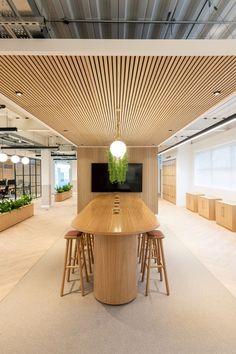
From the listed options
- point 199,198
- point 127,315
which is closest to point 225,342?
point 127,315

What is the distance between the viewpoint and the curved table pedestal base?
2602 mm

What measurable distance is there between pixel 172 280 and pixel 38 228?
444 centimetres

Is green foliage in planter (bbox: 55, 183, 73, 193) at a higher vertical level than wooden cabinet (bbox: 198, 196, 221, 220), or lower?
higher

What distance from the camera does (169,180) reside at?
40.1 ft

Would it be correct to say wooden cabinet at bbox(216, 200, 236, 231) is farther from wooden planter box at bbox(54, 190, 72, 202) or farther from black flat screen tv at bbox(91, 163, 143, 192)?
wooden planter box at bbox(54, 190, 72, 202)

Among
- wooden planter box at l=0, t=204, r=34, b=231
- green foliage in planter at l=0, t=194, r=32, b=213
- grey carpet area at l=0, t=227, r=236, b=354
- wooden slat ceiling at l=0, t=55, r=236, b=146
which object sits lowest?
grey carpet area at l=0, t=227, r=236, b=354

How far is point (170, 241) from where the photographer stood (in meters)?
5.07

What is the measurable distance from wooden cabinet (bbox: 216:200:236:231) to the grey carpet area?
10.5 feet

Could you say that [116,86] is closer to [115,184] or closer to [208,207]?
[115,184]

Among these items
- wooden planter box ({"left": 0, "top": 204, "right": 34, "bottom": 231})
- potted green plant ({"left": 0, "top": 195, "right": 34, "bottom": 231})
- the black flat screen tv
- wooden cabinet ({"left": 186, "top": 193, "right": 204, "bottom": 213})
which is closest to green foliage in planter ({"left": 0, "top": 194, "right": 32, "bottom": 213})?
potted green plant ({"left": 0, "top": 195, "right": 34, "bottom": 231})

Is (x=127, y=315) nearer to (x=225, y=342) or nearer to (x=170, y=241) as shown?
(x=225, y=342)

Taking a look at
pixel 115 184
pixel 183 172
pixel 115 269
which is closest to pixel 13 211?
pixel 115 184

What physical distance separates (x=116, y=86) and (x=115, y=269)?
2.22 meters

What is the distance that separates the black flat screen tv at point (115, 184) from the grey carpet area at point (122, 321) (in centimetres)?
422
